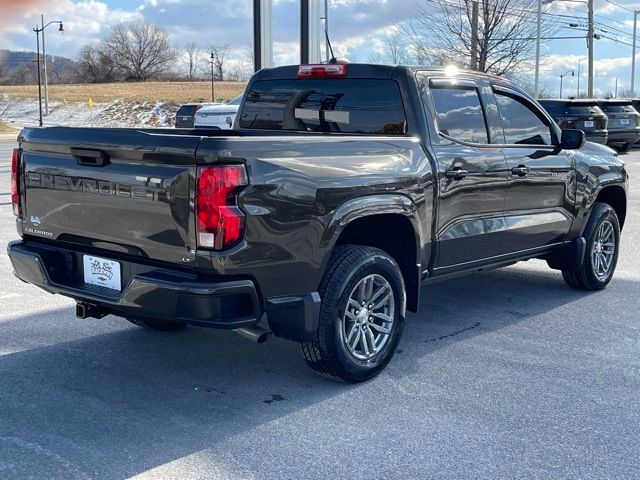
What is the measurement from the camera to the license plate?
4105 millimetres

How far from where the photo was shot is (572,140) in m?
6.24

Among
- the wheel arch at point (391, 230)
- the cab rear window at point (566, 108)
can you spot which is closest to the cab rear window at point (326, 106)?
the wheel arch at point (391, 230)

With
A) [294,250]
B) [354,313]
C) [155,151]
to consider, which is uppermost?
[155,151]

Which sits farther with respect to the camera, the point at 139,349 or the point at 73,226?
the point at 139,349

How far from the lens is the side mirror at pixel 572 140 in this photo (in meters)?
6.23

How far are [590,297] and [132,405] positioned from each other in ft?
14.0

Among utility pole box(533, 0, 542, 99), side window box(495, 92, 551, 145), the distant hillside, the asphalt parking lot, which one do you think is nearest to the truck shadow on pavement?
the asphalt parking lot

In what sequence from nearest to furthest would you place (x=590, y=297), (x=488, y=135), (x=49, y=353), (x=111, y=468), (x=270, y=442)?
(x=111, y=468), (x=270, y=442), (x=49, y=353), (x=488, y=135), (x=590, y=297)

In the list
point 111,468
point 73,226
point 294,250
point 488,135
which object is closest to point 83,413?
point 111,468

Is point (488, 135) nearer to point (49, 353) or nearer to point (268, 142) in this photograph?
point (268, 142)

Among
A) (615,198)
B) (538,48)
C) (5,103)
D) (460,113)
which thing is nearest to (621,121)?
(538,48)

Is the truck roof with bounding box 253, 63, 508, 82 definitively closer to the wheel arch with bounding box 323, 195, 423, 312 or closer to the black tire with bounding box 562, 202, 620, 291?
the wheel arch with bounding box 323, 195, 423, 312

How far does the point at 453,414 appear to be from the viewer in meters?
4.13

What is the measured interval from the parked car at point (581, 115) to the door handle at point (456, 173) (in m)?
15.6
